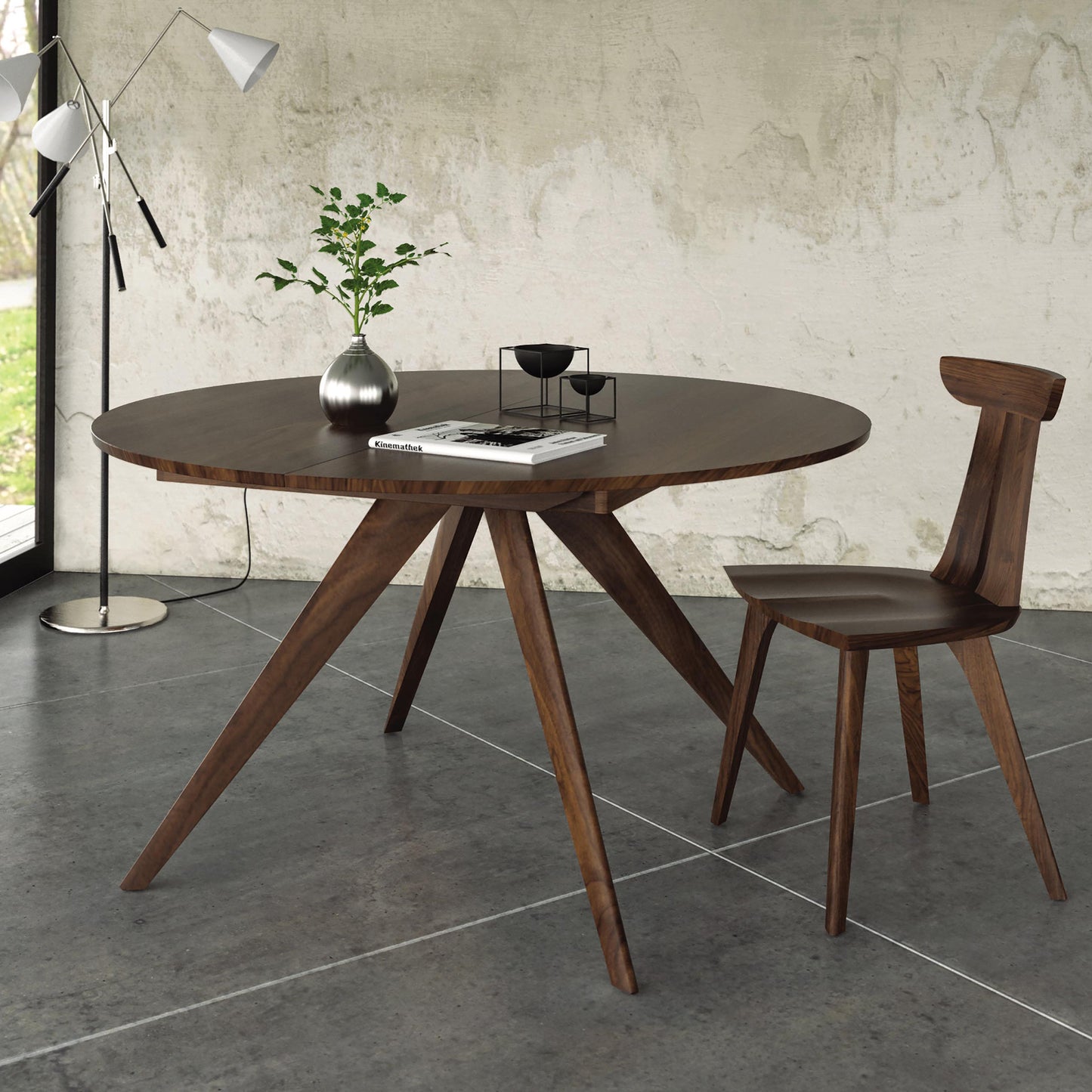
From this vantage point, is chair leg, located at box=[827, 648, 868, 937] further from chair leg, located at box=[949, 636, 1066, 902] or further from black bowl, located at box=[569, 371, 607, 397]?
black bowl, located at box=[569, 371, 607, 397]

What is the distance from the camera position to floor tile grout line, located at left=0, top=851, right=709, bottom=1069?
5.90ft

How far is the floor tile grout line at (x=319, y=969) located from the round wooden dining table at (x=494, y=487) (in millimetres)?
161

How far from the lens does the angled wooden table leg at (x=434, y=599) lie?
279 centimetres

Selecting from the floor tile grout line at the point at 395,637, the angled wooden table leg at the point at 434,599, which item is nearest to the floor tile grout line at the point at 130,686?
the floor tile grout line at the point at 395,637

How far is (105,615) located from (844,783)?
8.02 feet

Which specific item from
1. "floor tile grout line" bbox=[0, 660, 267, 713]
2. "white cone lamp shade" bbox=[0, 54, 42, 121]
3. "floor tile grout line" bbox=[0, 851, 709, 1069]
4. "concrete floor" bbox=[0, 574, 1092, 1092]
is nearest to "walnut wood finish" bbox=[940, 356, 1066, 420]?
"concrete floor" bbox=[0, 574, 1092, 1092]

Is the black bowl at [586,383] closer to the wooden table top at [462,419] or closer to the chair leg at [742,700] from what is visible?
the wooden table top at [462,419]

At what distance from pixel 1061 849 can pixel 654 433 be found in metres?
1.08

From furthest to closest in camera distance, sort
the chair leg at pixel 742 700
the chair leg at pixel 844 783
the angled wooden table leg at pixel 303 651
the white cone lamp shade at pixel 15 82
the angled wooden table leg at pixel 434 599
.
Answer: the white cone lamp shade at pixel 15 82, the angled wooden table leg at pixel 434 599, the chair leg at pixel 742 700, the angled wooden table leg at pixel 303 651, the chair leg at pixel 844 783

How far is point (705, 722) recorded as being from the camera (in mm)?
3045

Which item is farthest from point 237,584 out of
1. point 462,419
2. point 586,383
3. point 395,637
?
point 586,383

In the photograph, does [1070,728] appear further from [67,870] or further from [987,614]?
[67,870]

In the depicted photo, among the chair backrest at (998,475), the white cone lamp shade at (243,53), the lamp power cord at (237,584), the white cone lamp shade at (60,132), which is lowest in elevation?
the lamp power cord at (237,584)

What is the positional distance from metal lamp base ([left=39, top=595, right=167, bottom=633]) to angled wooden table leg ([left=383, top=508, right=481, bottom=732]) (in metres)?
1.13
